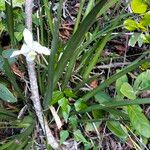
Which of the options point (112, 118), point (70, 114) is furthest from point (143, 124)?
point (70, 114)

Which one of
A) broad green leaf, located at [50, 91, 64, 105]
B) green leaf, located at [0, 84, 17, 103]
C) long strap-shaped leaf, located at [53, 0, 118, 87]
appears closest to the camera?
long strap-shaped leaf, located at [53, 0, 118, 87]

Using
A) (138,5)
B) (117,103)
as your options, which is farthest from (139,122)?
(138,5)

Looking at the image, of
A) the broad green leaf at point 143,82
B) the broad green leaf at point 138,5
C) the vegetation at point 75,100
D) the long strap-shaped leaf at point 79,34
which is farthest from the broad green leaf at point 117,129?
the broad green leaf at point 138,5

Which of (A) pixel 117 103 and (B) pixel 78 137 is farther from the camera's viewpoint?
(B) pixel 78 137

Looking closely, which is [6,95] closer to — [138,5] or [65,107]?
[65,107]

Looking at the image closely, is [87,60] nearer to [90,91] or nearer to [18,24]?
[90,91]

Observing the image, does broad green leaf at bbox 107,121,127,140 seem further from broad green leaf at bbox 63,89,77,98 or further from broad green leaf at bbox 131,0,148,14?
broad green leaf at bbox 131,0,148,14

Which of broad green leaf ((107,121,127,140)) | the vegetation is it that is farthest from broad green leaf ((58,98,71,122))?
broad green leaf ((107,121,127,140))
